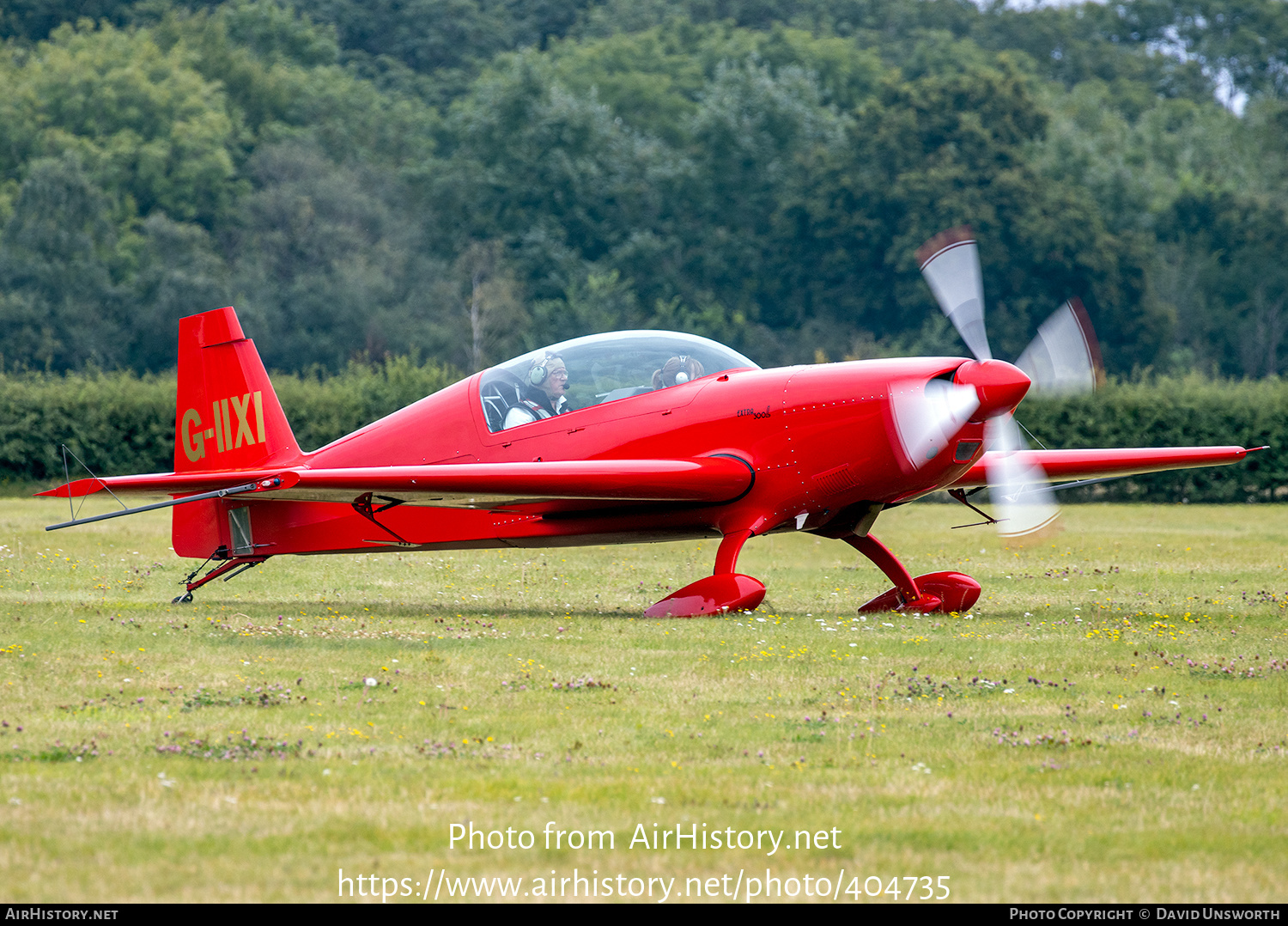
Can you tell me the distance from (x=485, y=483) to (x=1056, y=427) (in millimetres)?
27884

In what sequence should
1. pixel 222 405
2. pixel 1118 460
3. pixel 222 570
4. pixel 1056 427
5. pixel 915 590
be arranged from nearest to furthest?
pixel 915 590 < pixel 222 405 < pixel 222 570 < pixel 1118 460 < pixel 1056 427

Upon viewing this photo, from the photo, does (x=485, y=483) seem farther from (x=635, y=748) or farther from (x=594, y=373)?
(x=635, y=748)

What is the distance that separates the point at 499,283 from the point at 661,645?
60.5 metres

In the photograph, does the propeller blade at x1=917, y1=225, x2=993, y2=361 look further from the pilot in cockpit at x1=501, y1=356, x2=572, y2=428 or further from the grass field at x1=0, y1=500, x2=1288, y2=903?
the pilot in cockpit at x1=501, y1=356, x2=572, y2=428

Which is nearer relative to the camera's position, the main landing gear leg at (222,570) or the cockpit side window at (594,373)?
the cockpit side window at (594,373)

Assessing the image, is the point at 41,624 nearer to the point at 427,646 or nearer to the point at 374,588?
the point at 427,646

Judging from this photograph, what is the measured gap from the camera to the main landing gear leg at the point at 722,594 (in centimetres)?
1280

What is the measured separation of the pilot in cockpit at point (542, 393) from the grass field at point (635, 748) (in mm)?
1925

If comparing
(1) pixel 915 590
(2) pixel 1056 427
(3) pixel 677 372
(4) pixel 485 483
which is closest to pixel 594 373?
(3) pixel 677 372

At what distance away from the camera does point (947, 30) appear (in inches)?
3942

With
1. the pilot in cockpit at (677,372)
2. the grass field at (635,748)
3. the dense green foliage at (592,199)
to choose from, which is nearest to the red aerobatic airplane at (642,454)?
the pilot in cockpit at (677,372)

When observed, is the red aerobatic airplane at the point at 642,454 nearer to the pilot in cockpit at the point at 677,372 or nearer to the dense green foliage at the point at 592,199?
the pilot in cockpit at the point at 677,372

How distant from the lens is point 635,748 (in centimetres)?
766

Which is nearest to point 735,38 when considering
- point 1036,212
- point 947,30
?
point 947,30
